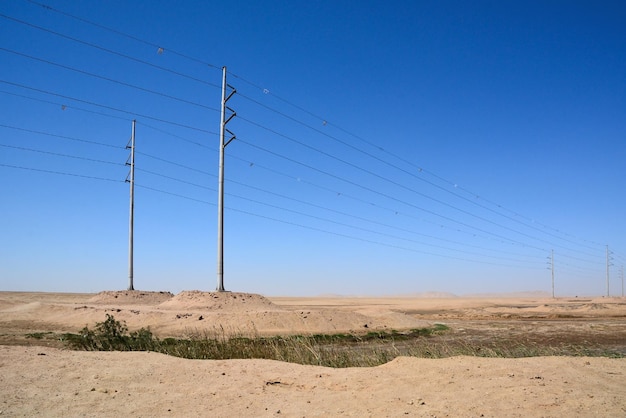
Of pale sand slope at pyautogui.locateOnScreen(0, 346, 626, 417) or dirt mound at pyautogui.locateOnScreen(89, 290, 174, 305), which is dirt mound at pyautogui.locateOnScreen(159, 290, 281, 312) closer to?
dirt mound at pyautogui.locateOnScreen(89, 290, 174, 305)

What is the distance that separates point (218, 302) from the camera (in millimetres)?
34469

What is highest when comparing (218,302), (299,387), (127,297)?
(218,302)

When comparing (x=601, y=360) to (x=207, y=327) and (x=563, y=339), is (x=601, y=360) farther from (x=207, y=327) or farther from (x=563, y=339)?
(x=207, y=327)

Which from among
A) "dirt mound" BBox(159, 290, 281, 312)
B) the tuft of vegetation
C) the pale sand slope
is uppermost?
"dirt mound" BBox(159, 290, 281, 312)

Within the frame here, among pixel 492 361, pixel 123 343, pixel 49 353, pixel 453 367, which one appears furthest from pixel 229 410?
pixel 123 343

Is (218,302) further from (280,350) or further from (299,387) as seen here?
(299,387)

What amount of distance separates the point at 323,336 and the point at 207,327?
658 cm

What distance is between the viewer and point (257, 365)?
14211 mm

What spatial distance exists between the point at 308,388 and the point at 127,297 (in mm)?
36494

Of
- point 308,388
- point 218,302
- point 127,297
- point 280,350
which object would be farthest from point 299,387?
point 127,297

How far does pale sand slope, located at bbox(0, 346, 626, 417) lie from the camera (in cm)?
1006

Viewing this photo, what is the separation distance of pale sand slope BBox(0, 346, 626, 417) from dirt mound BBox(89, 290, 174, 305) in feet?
100

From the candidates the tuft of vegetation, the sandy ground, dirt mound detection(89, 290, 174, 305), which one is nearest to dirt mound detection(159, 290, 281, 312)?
dirt mound detection(89, 290, 174, 305)

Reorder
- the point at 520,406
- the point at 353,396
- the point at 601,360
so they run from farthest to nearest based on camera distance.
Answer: the point at 601,360 → the point at 353,396 → the point at 520,406
